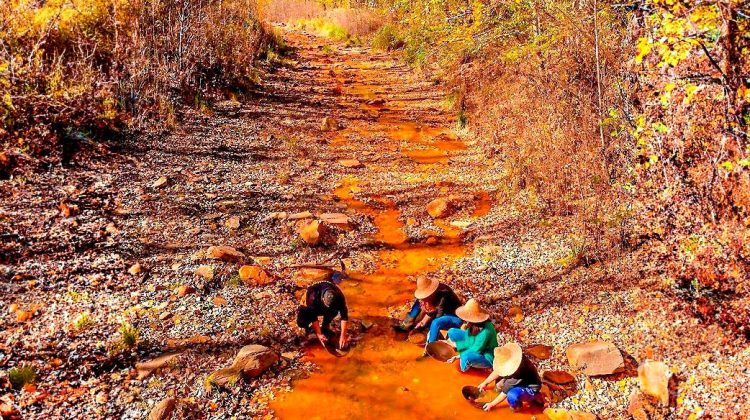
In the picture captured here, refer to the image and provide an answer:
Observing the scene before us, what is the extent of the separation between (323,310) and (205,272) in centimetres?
175

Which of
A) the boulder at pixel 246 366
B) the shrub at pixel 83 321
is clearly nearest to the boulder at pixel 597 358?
the boulder at pixel 246 366

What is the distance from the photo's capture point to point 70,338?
15.2 ft

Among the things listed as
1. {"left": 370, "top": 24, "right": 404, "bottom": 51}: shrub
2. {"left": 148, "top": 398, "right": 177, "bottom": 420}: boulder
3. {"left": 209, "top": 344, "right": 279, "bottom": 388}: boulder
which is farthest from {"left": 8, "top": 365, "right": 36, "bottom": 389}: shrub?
{"left": 370, "top": 24, "right": 404, "bottom": 51}: shrub

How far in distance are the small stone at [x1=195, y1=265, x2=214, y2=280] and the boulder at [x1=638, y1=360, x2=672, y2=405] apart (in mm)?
4480

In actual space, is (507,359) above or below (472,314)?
below

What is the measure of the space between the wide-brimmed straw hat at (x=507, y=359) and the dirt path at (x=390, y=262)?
34cm

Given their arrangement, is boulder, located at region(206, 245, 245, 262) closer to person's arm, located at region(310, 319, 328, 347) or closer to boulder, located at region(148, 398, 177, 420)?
person's arm, located at region(310, 319, 328, 347)

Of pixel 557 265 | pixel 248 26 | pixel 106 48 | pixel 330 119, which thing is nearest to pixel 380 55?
pixel 248 26

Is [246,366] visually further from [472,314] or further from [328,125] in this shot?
[328,125]

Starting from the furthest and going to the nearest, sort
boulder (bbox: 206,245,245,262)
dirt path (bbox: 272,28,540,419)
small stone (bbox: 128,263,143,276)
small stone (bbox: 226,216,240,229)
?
small stone (bbox: 226,216,240,229)
boulder (bbox: 206,245,245,262)
small stone (bbox: 128,263,143,276)
dirt path (bbox: 272,28,540,419)

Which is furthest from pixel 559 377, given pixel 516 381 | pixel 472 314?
pixel 472 314

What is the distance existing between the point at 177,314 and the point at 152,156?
4.51 metres

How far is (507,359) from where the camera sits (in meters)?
4.24

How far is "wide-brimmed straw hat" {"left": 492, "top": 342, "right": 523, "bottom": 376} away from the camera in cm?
414
